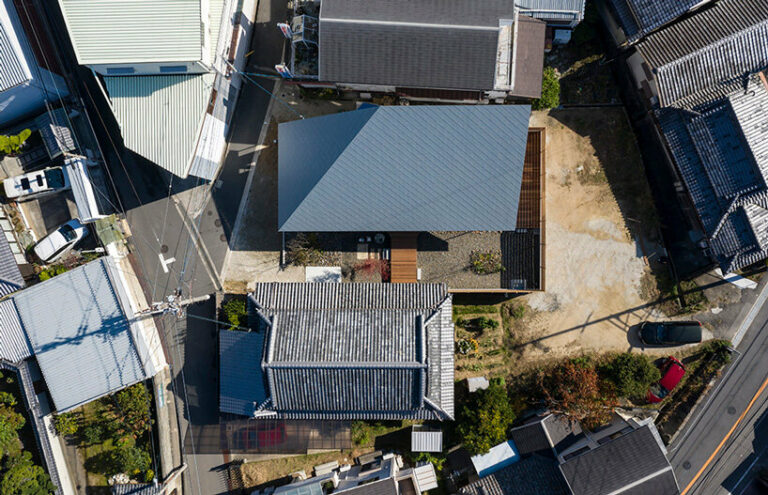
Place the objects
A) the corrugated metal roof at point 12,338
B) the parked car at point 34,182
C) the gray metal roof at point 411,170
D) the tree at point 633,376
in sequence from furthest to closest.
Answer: the parked car at point 34,182, the tree at point 633,376, the corrugated metal roof at point 12,338, the gray metal roof at point 411,170

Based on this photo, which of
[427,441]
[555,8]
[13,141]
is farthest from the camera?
[427,441]

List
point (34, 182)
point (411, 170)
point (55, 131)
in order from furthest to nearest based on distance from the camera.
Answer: point (34, 182), point (55, 131), point (411, 170)

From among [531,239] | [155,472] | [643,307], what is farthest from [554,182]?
[155,472]

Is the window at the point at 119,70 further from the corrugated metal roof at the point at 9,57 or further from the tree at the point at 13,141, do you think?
the tree at the point at 13,141

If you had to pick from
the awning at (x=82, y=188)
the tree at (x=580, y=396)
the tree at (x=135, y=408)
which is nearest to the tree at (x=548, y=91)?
the tree at (x=580, y=396)

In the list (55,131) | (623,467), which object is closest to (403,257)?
(623,467)

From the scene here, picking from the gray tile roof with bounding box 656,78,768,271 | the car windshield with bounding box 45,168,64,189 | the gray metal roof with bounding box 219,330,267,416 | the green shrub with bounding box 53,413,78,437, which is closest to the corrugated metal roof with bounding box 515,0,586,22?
the gray tile roof with bounding box 656,78,768,271

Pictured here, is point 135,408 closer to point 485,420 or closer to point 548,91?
point 485,420
